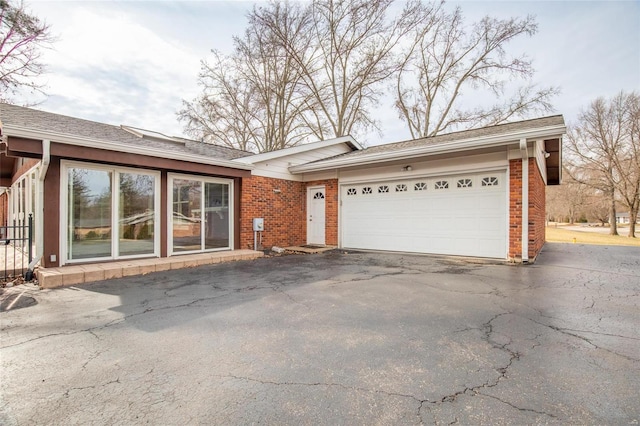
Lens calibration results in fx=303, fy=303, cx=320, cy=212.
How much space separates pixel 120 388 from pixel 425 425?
2.07m

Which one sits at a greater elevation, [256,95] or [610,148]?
[256,95]

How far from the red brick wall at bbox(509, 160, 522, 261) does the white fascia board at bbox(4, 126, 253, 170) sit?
A: 7061mm

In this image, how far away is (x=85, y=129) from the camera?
23.6ft

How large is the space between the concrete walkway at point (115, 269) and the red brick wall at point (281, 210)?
1744mm

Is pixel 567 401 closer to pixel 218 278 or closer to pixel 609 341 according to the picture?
pixel 609 341

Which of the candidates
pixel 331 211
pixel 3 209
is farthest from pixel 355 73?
pixel 3 209

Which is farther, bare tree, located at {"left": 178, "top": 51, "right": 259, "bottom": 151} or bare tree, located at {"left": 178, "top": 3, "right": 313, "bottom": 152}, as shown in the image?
bare tree, located at {"left": 178, "top": 51, "right": 259, "bottom": 151}

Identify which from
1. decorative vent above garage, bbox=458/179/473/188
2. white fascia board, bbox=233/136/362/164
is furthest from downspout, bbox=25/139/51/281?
decorative vent above garage, bbox=458/179/473/188

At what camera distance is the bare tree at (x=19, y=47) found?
1162 centimetres

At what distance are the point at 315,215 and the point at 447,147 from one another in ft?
16.8

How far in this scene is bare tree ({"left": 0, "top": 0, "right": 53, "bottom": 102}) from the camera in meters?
11.6

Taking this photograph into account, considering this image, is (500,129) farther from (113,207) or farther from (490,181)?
(113,207)

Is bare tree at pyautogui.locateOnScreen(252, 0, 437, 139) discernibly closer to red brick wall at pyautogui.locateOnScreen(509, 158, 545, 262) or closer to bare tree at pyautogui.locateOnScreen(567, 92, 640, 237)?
red brick wall at pyautogui.locateOnScreen(509, 158, 545, 262)

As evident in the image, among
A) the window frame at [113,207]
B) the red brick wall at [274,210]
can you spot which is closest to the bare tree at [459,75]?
the red brick wall at [274,210]
